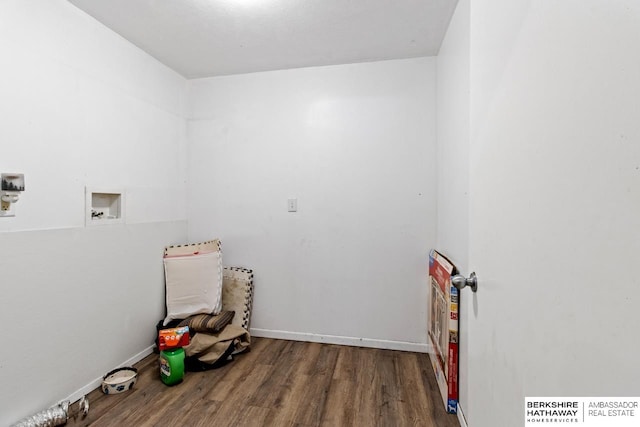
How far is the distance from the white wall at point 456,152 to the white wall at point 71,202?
7.35 ft

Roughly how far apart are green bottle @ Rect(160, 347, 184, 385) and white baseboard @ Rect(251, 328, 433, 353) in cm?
81

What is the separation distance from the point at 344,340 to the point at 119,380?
1671 mm

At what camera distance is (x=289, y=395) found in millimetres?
1895

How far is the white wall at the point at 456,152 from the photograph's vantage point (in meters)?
1.60

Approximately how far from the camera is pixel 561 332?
497mm

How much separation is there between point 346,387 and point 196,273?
1491mm

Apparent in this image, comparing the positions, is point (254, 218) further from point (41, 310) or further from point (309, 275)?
point (41, 310)

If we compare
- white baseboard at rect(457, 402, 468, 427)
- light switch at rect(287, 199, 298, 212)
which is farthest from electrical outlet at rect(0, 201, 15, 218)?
white baseboard at rect(457, 402, 468, 427)

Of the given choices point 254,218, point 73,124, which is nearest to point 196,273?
point 254,218

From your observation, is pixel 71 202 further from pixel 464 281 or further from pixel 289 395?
pixel 464 281

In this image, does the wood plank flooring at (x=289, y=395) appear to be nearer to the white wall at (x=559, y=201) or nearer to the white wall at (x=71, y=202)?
the white wall at (x=71, y=202)

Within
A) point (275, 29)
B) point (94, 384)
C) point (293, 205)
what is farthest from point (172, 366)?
point (275, 29)

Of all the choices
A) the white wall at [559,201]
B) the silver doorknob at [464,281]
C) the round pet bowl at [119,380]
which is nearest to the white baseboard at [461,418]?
the white wall at [559,201]

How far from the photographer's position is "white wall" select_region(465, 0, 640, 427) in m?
0.38
